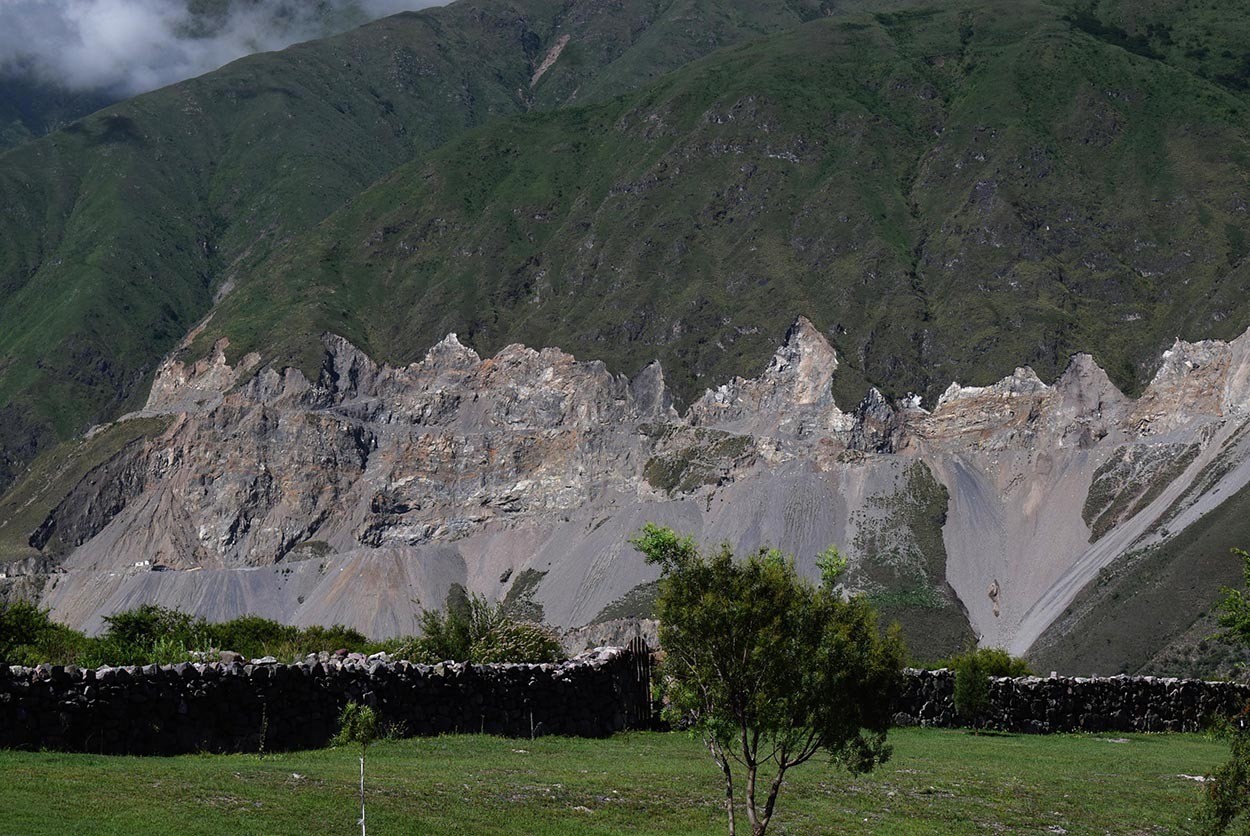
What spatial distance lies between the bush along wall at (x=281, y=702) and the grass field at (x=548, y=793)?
776mm

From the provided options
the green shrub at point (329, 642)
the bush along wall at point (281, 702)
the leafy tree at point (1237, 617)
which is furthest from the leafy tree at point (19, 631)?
the leafy tree at point (1237, 617)

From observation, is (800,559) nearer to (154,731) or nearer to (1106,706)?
(1106,706)

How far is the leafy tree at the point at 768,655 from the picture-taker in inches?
636

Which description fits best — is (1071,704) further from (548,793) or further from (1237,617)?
(548,793)

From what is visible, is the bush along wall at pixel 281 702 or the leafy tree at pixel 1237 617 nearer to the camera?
the leafy tree at pixel 1237 617

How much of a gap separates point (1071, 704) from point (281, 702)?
2438 cm

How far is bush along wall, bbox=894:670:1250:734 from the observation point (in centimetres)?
3766

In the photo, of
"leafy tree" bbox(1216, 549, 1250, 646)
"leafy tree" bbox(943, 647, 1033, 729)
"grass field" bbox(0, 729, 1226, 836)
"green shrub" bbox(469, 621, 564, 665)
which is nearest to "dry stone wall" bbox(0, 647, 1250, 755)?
"grass field" bbox(0, 729, 1226, 836)

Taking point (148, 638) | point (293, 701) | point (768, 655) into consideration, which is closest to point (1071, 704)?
point (293, 701)

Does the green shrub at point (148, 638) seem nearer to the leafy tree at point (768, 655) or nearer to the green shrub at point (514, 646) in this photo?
the green shrub at point (514, 646)

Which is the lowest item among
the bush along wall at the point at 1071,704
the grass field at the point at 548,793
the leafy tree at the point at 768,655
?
the grass field at the point at 548,793

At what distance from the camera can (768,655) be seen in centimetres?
1617

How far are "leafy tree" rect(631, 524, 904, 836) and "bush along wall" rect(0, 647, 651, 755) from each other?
9.20 m

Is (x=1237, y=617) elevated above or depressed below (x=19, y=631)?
below
